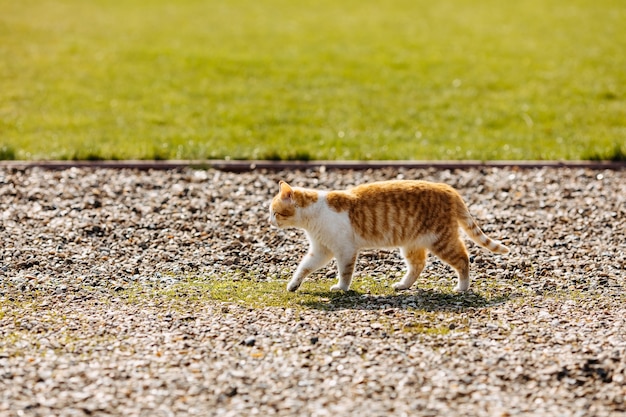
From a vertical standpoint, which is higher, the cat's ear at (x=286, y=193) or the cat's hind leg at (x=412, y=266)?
the cat's ear at (x=286, y=193)

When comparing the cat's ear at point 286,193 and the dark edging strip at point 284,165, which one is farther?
A: the dark edging strip at point 284,165

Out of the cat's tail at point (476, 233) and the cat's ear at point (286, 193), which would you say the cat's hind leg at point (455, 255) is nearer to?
the cat's tail at point (476, 233)

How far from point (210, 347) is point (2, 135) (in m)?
7.78

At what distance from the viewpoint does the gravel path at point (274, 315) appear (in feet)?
19.4

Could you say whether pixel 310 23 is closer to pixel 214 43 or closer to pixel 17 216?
pixel 214 43

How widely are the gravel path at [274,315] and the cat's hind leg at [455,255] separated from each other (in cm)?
18

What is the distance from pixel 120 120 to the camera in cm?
1402

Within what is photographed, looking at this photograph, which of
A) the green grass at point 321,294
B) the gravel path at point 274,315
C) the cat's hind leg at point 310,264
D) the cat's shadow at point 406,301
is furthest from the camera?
the cat's hind leg at point 310,264

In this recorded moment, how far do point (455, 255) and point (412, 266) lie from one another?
0.41 metres

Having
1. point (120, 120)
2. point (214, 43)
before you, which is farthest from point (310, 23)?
point (120, 120)

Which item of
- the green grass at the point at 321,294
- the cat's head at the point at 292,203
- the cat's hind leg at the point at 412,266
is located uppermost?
the cat's head at the point at 292,203

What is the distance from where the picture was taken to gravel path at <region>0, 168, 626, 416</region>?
19.4ft

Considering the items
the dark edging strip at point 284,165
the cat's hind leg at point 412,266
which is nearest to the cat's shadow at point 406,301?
the cat's hind leg at point 412,266

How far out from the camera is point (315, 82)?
16125 mm
